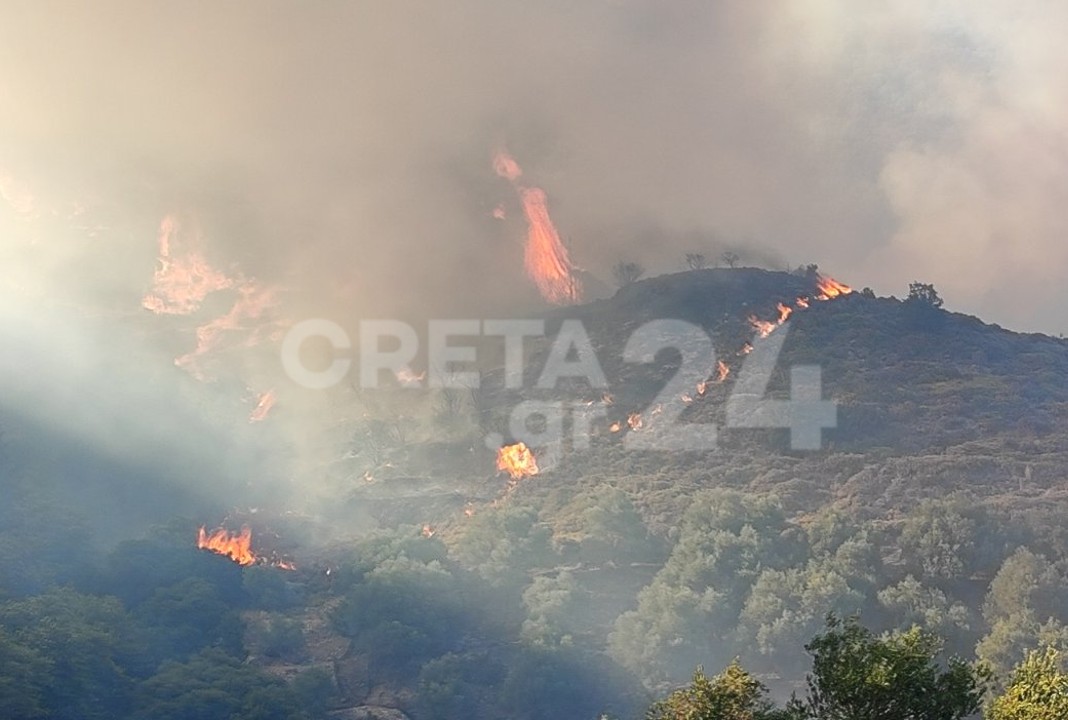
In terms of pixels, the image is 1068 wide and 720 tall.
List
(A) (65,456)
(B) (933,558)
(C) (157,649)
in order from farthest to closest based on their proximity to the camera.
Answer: (A) (65,456)
(B) (933,558)
(C) (157,649)

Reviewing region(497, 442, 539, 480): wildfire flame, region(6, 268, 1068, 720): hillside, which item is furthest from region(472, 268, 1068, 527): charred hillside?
region(497, 442, 539, 480): wildfire flame

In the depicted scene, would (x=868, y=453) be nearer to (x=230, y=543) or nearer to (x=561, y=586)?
(x=561, y=586)

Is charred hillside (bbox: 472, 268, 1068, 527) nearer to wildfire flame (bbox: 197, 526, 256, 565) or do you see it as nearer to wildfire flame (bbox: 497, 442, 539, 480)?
wildfire flame (bbox: 497, 442, 539, 480)

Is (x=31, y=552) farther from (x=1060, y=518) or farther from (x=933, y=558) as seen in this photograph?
(x=1060, y=518)

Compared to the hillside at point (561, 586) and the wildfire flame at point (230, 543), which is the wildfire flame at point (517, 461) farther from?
the wildfire flame at point (230, 543)

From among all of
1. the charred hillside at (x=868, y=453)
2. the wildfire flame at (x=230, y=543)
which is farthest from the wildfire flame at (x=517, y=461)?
the wildfire flame at (x=230, y=543)

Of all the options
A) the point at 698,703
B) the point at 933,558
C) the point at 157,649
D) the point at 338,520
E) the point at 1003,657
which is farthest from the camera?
the point at 338,520

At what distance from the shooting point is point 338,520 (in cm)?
17600

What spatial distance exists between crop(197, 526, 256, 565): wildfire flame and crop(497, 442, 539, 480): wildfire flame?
4634cm

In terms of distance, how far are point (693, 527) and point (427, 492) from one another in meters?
57.0

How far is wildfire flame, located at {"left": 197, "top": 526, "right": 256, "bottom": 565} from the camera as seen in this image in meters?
158

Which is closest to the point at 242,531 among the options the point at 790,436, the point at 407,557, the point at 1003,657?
the point at 407,557

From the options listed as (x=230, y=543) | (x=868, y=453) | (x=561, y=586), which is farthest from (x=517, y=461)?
(x=868, y=453)

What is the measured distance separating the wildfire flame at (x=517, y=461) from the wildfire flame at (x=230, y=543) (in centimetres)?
4634
